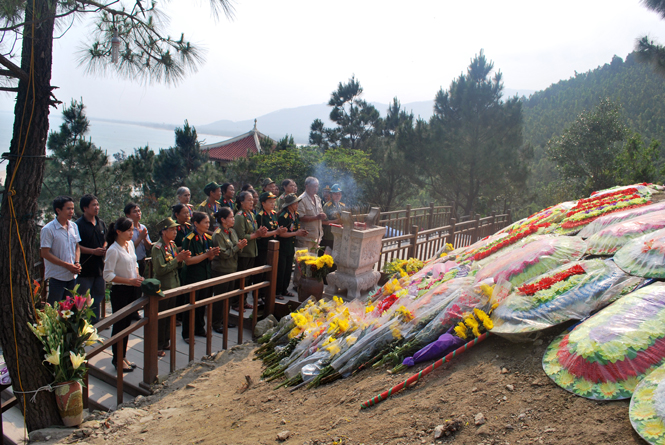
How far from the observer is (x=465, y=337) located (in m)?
2.97

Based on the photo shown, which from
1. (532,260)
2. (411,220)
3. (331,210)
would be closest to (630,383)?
(532,260)

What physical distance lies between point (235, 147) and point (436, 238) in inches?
827

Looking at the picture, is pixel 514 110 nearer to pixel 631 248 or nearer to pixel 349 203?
pixel 349 203

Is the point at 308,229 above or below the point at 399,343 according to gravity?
above

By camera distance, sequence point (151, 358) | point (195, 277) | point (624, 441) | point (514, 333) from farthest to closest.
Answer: point (195, 277) < point (151, 358) < point (514, 333) < point (624, 441)

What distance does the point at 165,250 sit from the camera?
439 cm

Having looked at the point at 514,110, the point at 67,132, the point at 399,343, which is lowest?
the point at 399,343

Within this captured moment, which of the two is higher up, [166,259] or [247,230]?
[247,230]

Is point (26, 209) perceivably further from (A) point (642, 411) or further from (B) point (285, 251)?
(A) point (642, 411)

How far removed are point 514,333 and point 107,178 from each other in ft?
65.5

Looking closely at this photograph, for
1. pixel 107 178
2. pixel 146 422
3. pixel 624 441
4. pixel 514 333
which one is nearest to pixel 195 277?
pixel 146 422

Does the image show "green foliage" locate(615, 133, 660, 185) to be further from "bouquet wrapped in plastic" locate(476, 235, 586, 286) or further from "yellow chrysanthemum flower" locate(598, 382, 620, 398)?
"yellow chrysanthemum flower" locate(598, 382, 620, 398)

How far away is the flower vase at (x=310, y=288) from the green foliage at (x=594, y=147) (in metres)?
18.7

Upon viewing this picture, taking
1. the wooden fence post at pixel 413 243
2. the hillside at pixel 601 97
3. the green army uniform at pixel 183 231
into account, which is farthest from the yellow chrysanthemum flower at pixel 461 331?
the hillside at pixel 601 97
